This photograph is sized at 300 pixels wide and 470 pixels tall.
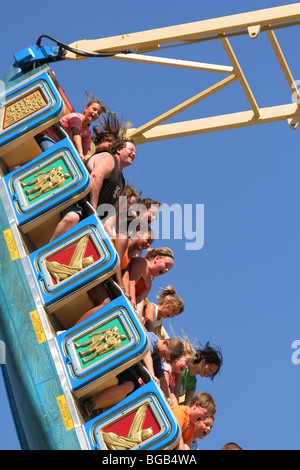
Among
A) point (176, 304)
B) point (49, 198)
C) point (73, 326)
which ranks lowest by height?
point (176, 304)

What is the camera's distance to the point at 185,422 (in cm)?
1091

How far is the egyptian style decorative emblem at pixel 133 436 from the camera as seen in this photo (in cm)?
1002

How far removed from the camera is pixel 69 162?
11.2 meters

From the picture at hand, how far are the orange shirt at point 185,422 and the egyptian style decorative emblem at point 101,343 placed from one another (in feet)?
3.08

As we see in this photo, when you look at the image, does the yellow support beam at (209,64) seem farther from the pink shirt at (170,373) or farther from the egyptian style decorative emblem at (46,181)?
the pink shirt at (170,373)

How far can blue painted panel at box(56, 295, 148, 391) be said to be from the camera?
1028 centimetres

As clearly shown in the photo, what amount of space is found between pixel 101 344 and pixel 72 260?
836 mm

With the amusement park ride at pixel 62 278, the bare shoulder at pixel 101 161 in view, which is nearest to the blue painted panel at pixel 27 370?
the amusement park ride at pixel 62 278

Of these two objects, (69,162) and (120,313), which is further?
(69,162)

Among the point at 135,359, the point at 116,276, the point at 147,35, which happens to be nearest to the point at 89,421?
the point at 135,359

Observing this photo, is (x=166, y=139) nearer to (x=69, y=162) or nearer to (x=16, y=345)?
(x=69, y=162)

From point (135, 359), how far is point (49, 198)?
1.76 metres

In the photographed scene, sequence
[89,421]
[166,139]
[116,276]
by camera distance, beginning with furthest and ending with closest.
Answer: [166,139] < [116,276] < [89,421]

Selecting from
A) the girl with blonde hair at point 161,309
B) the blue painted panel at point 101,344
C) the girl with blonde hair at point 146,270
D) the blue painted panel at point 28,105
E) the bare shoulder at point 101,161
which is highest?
the blue painted panel at point 28,105
